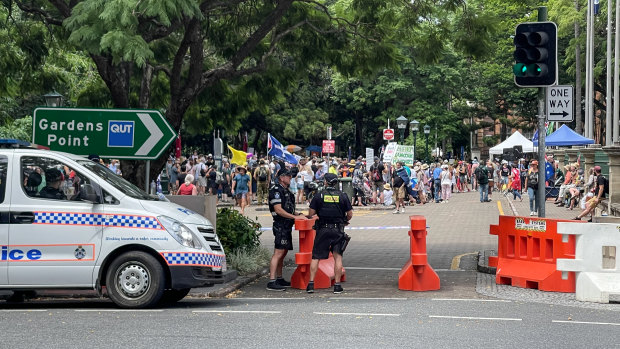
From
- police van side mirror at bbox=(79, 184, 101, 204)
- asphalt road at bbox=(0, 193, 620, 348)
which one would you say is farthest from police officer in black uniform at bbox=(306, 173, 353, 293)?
police van side mirror at bbox=(79, 184, 101, 204)

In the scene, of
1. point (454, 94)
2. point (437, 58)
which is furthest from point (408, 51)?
point (454, 94)

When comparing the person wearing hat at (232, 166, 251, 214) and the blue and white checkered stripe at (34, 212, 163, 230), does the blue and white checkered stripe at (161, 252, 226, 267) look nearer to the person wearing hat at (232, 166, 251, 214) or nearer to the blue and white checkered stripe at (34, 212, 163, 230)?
the blue and white checkered stripe at (34, 212, 163, 230)

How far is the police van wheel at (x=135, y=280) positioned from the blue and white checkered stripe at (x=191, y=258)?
5.7 inches

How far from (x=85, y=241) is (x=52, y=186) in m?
0.73

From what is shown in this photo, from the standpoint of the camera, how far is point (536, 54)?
14.6 meters

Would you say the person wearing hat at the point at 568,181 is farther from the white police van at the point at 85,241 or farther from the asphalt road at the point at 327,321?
the white police van at the point at 85,241

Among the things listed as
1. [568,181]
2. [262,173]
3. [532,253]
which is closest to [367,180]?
[262,173]

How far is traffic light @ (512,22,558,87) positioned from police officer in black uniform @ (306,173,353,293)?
3.46 meters

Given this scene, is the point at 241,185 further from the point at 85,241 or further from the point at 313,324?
the point at 313,324

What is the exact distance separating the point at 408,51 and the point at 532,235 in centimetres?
710

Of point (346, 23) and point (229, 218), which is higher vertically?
point (346, 23)

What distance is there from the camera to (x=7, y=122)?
20.7 m

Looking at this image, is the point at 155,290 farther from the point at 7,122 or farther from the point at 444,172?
the point at 444,172

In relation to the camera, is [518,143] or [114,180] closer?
[114,180]
